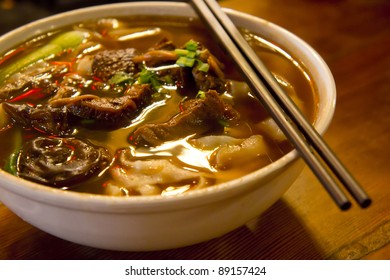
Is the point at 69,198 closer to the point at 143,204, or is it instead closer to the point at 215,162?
the point at 143,204

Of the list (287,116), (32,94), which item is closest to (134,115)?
(32,94)

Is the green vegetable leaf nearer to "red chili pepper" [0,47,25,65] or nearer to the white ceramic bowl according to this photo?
"red chili pepper" [0,47,25,65]

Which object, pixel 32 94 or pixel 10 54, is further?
pixel 10 54

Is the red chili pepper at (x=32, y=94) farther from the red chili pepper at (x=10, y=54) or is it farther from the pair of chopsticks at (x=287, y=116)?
the pair of chopsticks at (x=287, y=116)

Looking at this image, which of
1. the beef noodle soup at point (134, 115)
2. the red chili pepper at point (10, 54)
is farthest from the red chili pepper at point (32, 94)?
the red chili pepper at point (10, 54)

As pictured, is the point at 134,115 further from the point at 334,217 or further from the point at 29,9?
the point at 29,9

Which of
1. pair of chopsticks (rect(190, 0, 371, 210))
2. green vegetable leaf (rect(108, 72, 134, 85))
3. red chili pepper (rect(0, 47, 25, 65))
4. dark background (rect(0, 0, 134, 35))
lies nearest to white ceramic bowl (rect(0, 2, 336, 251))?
pair of chopsticks (rect(190, 0, 371, 210))
